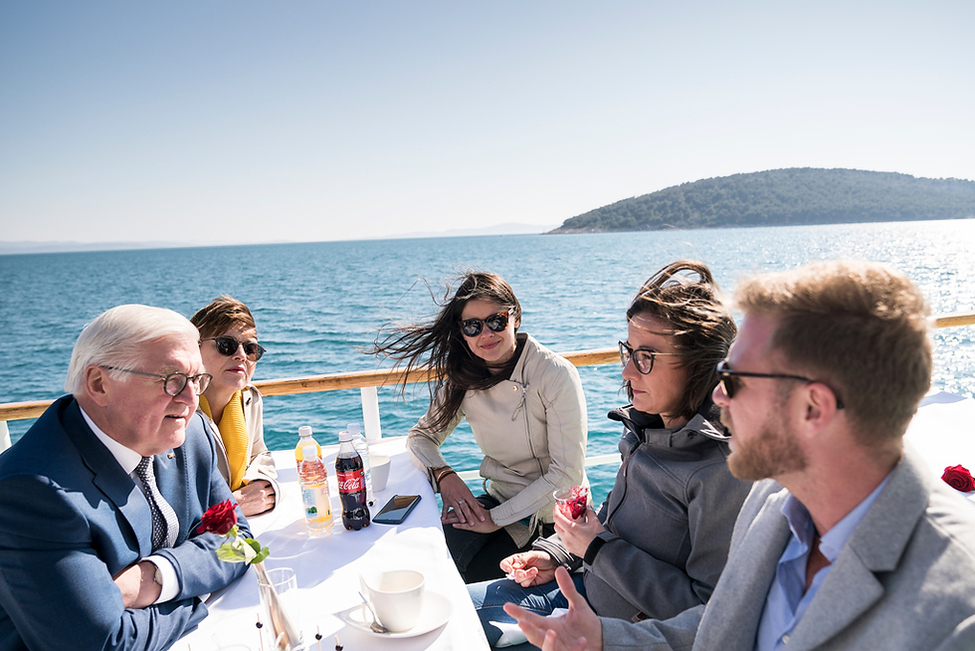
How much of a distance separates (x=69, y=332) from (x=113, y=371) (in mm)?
35092

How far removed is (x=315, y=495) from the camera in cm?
182

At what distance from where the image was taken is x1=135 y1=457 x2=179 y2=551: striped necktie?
151cm

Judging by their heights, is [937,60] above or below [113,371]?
above

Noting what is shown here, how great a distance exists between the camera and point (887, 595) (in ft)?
2.65

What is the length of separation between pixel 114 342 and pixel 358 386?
203 cm

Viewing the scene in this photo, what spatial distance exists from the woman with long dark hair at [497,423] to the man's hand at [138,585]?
1.23 meters

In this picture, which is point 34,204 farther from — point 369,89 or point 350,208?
point 369,89

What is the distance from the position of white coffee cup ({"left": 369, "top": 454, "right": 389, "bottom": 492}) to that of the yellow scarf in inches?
22.0

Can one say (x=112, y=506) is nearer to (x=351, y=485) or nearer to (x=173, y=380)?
(x=173, y=380)

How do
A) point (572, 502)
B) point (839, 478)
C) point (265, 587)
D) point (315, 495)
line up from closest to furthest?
point (839, 478) < point (265, 587) < point (572, 502) < point (315, 495)

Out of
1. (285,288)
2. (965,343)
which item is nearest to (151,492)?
(965,343)

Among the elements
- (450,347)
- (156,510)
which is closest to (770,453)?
(156,510)

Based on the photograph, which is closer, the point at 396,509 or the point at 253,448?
the point at 396,509

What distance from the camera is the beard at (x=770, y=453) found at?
A: 3.21 feet
